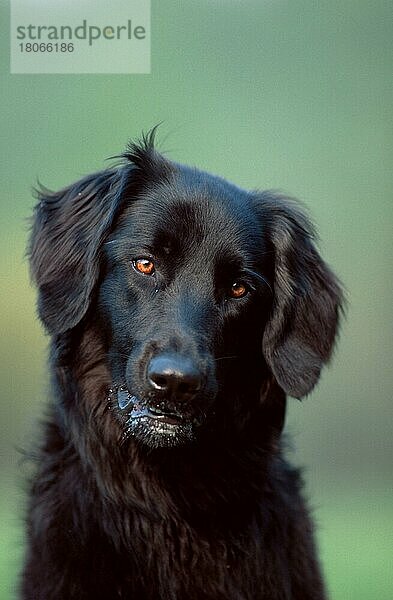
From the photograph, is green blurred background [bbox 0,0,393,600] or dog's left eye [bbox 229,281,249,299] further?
green blurred background [bbox 0,0,393,600]

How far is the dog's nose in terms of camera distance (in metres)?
2.93

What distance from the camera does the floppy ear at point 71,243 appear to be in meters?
3.29

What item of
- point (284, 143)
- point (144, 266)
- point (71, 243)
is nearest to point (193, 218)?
point (144, 266)

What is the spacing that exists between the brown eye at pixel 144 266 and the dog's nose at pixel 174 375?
1.26 feet

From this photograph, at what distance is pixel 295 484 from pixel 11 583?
111cm

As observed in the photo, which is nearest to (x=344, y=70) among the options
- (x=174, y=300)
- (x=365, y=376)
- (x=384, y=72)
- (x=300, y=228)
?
(x=384, y=72)

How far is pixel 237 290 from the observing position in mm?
3357

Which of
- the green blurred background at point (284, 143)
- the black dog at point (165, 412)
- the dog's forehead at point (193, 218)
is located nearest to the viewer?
the black dog at point (165, 412)

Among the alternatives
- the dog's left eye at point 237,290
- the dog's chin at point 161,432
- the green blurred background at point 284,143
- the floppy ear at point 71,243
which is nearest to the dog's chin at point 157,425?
the dog's chin at point 161,432

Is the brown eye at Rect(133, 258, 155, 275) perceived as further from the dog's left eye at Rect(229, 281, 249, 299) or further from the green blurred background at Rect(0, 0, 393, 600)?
the green blurred background at Rect(0, 0, 393, 600)

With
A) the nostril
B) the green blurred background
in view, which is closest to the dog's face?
the nostril

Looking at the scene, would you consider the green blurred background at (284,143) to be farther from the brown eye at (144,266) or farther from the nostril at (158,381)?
the nostril at (158,381)

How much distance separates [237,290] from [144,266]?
35cm

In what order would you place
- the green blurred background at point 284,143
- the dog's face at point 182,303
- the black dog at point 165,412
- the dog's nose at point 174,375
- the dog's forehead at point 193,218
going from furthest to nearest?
1. the green blurred background at point 284,143
2. the dog's forehead at point 193,218
3. the black dog at point 165,412
4. the dog's face at point 182,303
5. the dog's nose at point 174,375
